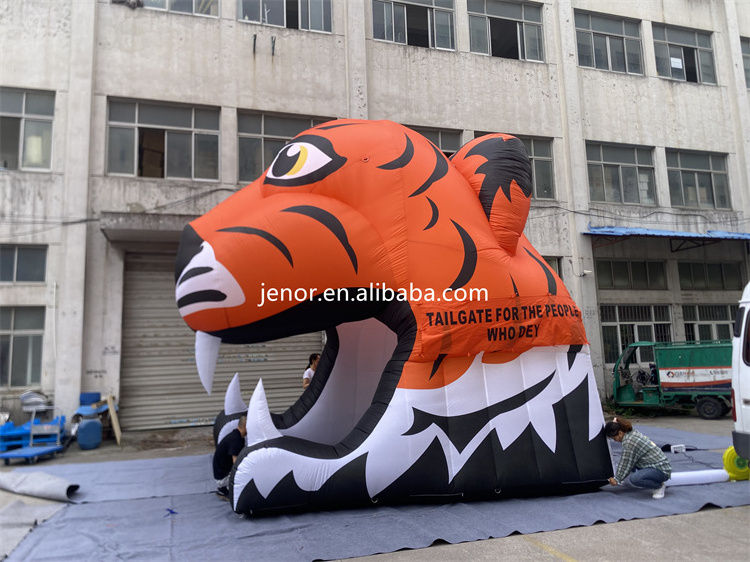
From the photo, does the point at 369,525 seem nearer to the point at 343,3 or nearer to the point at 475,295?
the point at 475,295

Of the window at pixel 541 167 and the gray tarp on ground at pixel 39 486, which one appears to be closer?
the gray tarp on ground at pixel 39 486

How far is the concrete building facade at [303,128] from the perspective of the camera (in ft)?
33.6

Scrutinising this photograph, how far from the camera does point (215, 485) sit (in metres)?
6.18

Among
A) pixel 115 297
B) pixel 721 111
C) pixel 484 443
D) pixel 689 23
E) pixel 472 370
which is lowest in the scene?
pixel 484 443

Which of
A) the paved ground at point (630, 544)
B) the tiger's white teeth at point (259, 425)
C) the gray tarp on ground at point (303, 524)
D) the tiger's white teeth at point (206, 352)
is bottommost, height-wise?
the paved ground at point (630, 544)

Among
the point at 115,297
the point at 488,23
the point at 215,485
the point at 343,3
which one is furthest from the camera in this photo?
the point at 488,23

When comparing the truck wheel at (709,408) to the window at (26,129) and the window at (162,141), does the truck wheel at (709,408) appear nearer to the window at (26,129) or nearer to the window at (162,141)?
the window at (162,141)

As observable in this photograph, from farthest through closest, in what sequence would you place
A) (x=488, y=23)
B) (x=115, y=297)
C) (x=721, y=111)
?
(x=721, y=111)
(x=488, y=23)
(x=115, y=297)

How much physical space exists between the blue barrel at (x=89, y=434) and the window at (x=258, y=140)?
544cm

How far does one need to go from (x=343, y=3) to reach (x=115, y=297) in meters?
8.15

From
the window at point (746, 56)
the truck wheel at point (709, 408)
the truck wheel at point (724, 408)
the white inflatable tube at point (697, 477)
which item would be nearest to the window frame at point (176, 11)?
the white inflatable tube at point (697, 477)

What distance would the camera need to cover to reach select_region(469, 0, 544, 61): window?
45.3ft

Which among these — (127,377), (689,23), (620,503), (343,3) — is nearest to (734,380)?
(620,503)

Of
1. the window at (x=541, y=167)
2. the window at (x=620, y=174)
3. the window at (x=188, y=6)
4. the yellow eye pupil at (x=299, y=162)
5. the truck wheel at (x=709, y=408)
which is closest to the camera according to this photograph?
the yellow eye pupil at (x=299, y=162)
